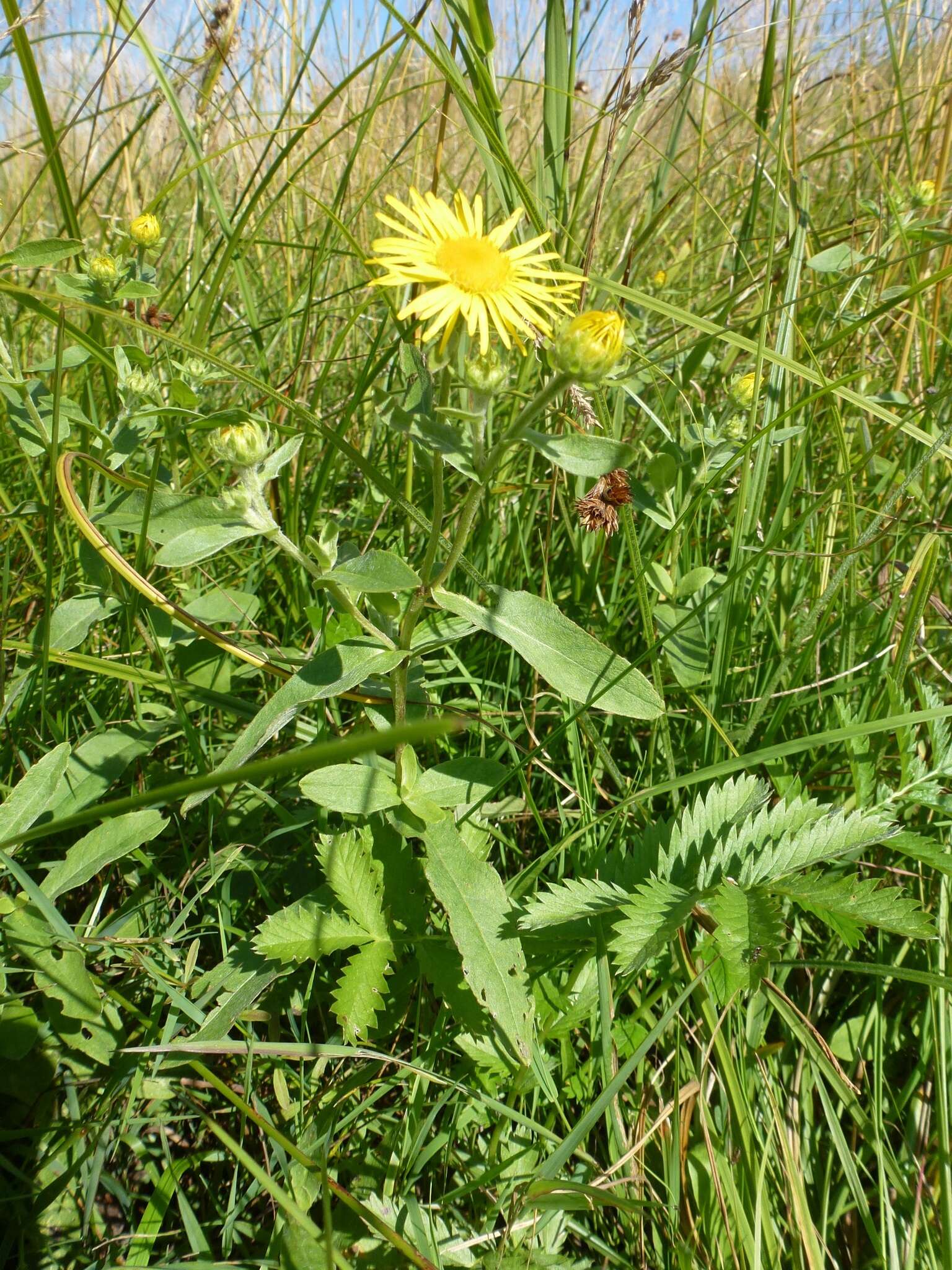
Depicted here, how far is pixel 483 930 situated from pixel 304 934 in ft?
0.97

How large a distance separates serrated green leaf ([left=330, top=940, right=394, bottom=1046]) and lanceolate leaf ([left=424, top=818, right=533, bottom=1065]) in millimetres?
136

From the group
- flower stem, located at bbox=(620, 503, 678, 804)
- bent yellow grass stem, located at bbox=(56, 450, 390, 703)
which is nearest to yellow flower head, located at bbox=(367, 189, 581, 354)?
flower stem, located at bbox=(620, 503, 678, 804)

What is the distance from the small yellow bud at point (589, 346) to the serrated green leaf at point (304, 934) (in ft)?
3.12

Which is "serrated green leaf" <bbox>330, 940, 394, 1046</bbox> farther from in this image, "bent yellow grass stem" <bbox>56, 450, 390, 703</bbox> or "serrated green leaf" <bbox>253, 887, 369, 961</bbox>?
"bent yellow grass stem" <bbox>56, 450, 390, 703</bbox>

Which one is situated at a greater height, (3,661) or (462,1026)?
(3,661)

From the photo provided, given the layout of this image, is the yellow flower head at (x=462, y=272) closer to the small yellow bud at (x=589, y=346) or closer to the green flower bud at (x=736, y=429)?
the small yellow bud at (x=589, y=346)

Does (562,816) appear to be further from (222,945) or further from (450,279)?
(450,279)

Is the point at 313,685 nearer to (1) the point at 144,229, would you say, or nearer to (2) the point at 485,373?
(2) the point at 485,373

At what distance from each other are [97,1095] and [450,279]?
1448 mm

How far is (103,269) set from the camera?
186 cm

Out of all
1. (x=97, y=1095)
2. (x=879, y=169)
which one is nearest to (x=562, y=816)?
(x=97, y=1095)

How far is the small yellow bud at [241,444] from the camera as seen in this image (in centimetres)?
129

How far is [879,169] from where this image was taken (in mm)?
2830

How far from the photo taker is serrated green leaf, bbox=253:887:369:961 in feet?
4.25
